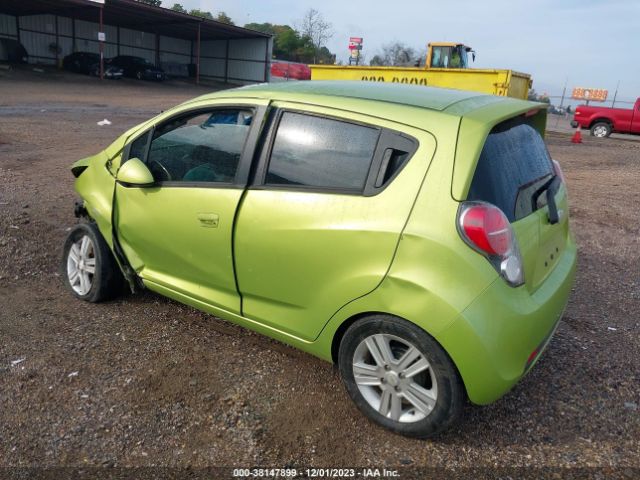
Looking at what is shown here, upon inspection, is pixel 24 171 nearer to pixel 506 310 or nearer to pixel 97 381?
pixel 97 381

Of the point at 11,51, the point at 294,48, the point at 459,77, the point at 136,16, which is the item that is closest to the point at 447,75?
the point at 459,77

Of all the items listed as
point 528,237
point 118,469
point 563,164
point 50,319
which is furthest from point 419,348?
point 563,164

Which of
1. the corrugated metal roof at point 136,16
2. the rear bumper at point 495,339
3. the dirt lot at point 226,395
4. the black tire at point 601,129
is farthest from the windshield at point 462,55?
the corrugated metal roof at point 136,16

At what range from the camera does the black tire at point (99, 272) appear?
3805 millimetres

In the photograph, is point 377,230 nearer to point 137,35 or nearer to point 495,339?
point 495,339

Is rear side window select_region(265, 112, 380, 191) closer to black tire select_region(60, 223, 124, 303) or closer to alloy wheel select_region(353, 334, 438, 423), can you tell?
alloy wheel select_region(353, 334, 438, 423)

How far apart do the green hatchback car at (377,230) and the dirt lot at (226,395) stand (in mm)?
303

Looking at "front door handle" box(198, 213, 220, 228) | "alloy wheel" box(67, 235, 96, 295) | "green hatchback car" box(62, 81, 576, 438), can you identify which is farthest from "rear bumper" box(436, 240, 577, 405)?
"alloy wheel" box(67, 235, 96, 295)

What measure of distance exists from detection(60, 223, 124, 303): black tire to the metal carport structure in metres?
32.0

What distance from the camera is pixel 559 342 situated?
3.67m

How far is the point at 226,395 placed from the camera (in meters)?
2.96

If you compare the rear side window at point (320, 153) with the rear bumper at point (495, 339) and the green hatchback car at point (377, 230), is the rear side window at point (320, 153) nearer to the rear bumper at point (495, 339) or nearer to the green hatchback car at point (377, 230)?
the green hatchback car at point (377, 230)

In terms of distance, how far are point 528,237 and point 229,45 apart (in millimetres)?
46539

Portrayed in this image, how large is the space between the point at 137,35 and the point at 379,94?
46.2m
